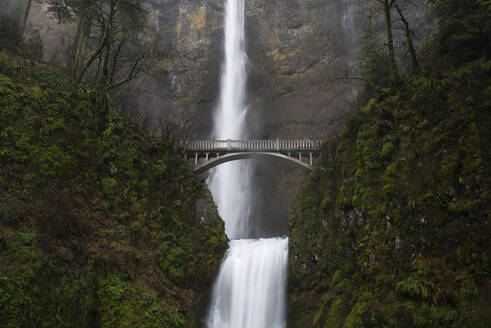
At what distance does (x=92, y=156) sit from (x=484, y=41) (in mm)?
16059

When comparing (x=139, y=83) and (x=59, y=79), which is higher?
(x=139, y=83)

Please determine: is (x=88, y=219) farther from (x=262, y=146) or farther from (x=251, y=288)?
(x=262, y=146)

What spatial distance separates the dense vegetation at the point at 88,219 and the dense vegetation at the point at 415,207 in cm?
555

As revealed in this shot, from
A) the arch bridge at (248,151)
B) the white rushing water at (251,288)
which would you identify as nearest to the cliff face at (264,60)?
the arch bridge at (248,151)

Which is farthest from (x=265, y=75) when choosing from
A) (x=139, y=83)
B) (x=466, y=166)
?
(x=466, y=166)

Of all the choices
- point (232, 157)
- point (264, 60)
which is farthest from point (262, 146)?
point (264, 60)

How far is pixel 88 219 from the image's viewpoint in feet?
42.0

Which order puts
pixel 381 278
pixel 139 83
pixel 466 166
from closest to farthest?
pixel 466 166
pixel 381 278
pixel 139 83

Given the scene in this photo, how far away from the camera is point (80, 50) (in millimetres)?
19391

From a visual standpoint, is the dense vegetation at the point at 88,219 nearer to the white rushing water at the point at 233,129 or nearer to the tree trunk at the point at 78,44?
the tree trunk at the point at 78,44

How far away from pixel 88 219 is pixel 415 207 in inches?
443

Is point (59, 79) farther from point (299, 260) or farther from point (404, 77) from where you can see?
point (404, 77)

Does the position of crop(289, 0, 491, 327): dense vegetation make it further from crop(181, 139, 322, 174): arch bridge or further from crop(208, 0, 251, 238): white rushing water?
crop(208, 0, 251, 238): white rushing water

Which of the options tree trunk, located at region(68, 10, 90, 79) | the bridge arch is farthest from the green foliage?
tree trunk, located at region(68, 10, 90, 79)
